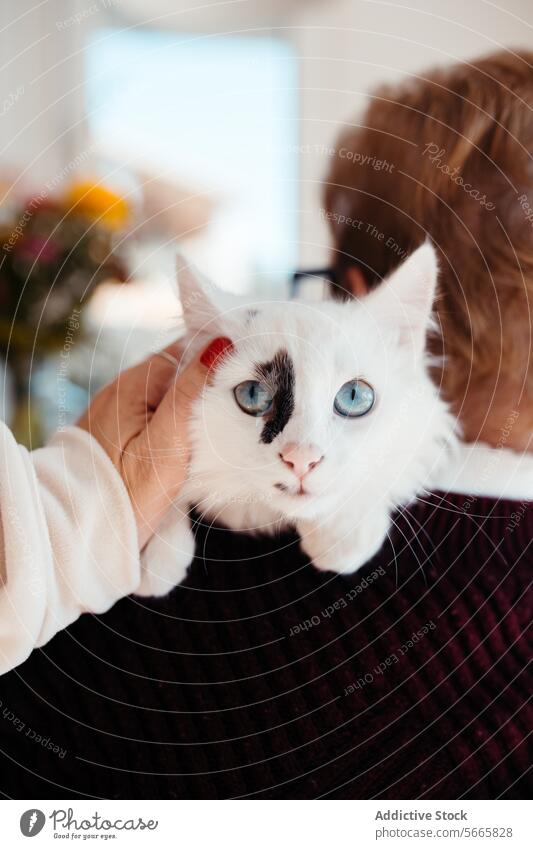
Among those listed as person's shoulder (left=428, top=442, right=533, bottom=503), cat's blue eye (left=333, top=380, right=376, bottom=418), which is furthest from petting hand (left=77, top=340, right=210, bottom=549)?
person's shoulder (left=428, top=442, right=533, bottom=503)

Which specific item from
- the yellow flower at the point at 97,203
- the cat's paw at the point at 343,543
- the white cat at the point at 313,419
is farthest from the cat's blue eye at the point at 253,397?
the yellow flower at the point at 97,203

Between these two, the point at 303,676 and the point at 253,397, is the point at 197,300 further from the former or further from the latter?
the point at 303,676

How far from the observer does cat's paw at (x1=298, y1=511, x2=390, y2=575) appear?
0.56 metres

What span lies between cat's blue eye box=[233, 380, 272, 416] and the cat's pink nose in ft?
0.15

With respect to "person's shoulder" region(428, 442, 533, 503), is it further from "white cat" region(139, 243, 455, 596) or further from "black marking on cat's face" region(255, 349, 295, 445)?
"black marking on cat's face" region(255, 349, 295, 445)

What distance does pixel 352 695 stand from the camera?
0.54 metres

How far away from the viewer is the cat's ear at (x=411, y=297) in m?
0.54

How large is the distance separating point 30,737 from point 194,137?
594 mm

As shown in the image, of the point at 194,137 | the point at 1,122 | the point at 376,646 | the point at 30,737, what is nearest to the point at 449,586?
the point at 376,646

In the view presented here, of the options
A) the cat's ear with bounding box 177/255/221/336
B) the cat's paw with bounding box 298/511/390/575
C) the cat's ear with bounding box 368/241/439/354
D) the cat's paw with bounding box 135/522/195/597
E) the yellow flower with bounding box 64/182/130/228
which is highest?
the yellow flower with bounding box 64/182/130/228

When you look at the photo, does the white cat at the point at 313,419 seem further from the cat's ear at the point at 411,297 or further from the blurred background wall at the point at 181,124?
the blurred background wall at the point at 181,124

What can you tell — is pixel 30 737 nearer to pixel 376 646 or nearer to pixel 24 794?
pixel 24 794

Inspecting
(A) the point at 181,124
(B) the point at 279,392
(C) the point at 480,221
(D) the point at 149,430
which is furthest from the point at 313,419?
(A) the point at 181,124

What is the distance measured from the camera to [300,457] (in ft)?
1.66
